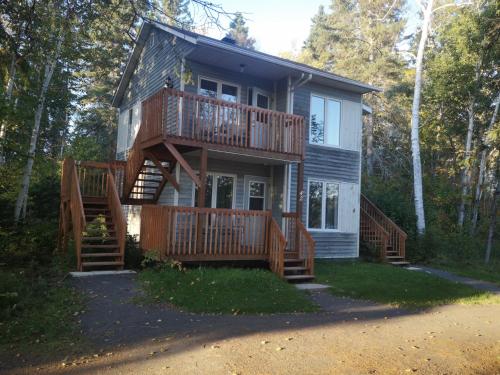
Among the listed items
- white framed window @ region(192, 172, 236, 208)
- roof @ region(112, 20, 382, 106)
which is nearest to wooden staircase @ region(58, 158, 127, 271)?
white framed window @ region(192, 172, 236, 208)

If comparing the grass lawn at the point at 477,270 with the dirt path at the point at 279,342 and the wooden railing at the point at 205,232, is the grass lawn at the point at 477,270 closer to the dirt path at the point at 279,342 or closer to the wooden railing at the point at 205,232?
the dirt path at the point at 279,342

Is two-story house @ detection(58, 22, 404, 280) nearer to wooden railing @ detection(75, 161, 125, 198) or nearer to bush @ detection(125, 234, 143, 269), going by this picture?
wooden railing @ detection(75, 161, 125, 198)

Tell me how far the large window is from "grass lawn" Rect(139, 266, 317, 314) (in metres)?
5.42

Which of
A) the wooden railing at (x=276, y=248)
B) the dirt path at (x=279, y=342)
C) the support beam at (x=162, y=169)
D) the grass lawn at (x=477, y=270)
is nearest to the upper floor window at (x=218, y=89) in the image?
the support beam at (x=162, y=169)

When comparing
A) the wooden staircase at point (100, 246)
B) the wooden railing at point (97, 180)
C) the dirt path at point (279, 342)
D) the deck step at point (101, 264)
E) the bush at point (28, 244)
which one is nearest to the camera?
the dirt path at point (279, 342)

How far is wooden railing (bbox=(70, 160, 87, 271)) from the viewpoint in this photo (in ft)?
34.6

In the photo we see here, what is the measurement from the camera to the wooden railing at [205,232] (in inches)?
426

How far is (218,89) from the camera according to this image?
47.3 feet

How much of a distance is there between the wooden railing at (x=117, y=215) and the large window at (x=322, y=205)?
6836 millimetres

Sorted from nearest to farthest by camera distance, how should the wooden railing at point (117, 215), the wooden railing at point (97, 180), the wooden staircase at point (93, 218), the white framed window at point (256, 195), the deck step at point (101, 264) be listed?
the deck step at point (101, 264), the wooden staircase at point (93, 218), the wooden railing at point (117, 215), the wooden railing at point (97, 180), the white framed window at point (256, 195)

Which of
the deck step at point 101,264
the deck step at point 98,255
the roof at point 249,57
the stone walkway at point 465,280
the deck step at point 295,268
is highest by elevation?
the roof at point 249,57

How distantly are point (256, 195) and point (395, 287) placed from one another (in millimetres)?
5907

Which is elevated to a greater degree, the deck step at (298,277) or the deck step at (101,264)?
the deck step at (101,264)

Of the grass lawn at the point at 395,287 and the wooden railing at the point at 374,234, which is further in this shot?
the wooden railing at the point at 374,234
